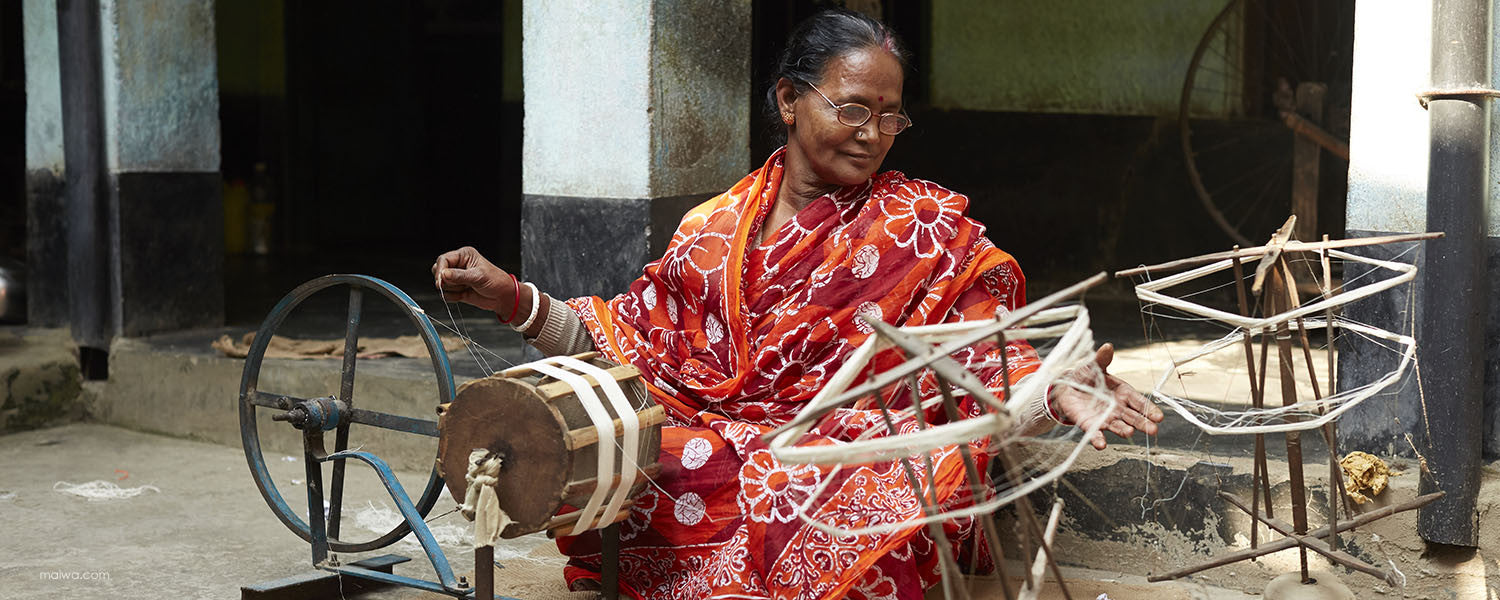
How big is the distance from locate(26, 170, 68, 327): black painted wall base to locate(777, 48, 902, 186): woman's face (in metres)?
3.41

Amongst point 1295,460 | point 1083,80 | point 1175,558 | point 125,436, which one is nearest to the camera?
point 1295,460

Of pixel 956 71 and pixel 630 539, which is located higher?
pixel 956 71

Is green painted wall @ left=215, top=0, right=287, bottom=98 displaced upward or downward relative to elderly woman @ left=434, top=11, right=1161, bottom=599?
upward

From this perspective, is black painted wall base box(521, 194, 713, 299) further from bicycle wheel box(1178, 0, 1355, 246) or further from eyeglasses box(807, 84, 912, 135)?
bicycle wheel box(1178, 0, 1355, 246)

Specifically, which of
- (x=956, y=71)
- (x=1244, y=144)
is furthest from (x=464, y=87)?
(x=1244, y=144)

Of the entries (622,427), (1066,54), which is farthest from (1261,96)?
(622,427)

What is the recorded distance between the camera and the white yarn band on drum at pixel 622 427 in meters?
2.60

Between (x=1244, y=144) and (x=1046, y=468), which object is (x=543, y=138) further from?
(x=1244, y=144)

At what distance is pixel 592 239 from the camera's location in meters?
3.95

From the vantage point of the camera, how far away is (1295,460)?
2590 millimetres

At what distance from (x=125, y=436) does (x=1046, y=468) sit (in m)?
3.27

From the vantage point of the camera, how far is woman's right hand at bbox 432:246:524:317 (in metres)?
2.84

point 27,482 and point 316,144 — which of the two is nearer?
point 27,482

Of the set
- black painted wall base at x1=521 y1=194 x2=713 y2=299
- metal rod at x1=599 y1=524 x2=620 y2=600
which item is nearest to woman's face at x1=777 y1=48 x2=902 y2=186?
metal rod at x1=599 y1=524 x2=620 y2=600
